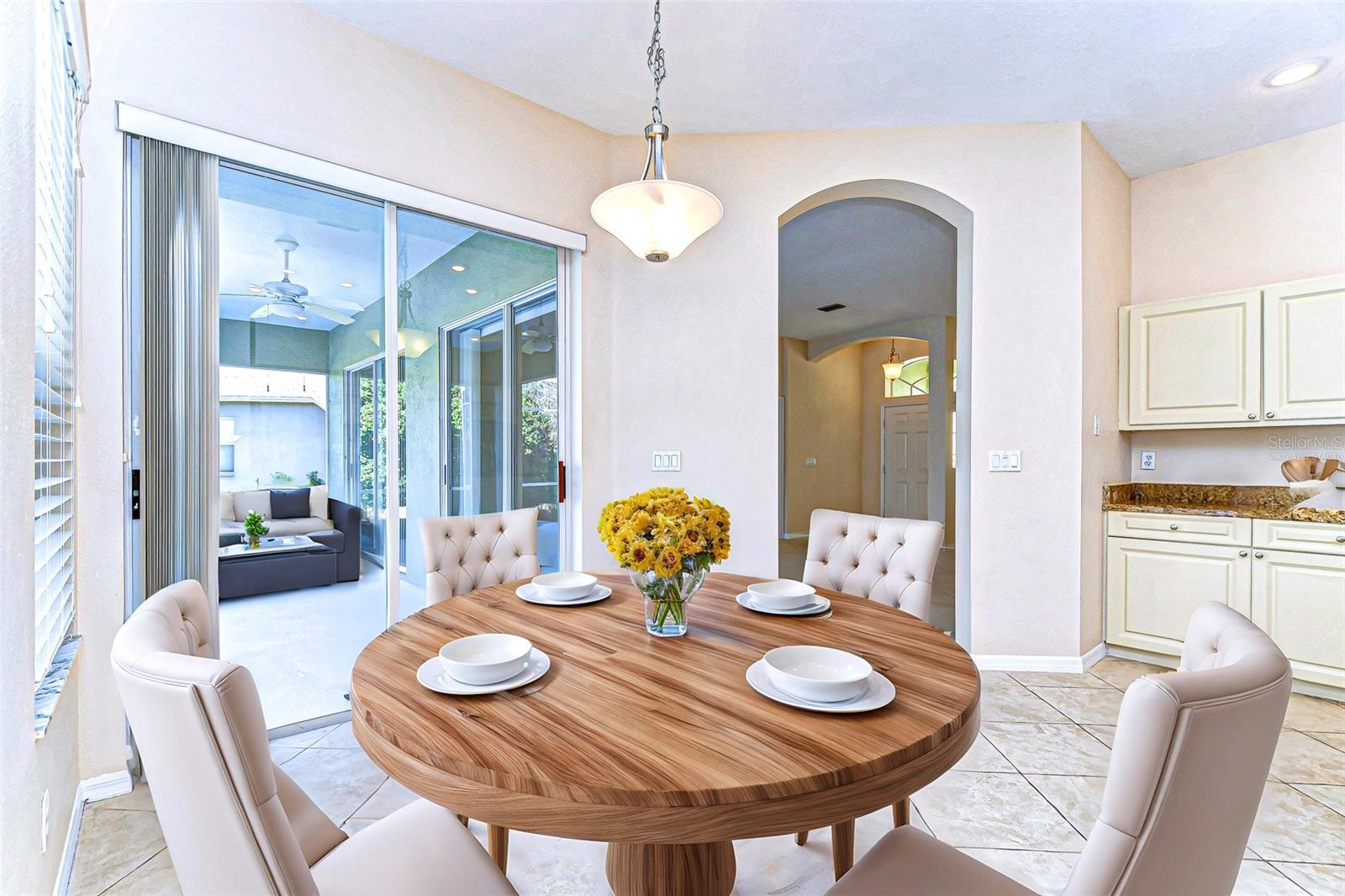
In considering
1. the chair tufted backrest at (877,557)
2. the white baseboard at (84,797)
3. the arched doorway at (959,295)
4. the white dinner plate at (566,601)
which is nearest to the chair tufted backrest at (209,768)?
the white dinner plate at (566,601)

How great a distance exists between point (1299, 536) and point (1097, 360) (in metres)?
1.19

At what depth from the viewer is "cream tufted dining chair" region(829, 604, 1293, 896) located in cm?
68

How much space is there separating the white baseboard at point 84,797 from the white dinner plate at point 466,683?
137 cm

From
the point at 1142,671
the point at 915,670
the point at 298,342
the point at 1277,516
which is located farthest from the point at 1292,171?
the point at 298,342

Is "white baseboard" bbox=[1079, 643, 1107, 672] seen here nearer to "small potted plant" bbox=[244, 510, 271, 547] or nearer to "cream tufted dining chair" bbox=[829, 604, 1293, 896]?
"cream tufted dining chair" bbox=[829, 604, 1293, 896]

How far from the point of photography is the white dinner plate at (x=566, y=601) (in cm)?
163

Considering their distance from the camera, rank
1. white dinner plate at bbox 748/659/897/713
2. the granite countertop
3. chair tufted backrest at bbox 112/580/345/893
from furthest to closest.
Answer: the granite countertop → white dinner plate at bbox 748/659/897/713 → chair tufted backrest at bbox 112/580/345/893

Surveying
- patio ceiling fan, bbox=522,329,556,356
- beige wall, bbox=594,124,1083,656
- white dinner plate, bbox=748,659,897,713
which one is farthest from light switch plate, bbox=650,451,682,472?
white dinner plate, bbox=748,659,897,713

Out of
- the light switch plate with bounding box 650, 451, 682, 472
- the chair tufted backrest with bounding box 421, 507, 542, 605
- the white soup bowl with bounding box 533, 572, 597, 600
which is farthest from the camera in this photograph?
the light switch plate with bounding box 650, 451, 682, 472

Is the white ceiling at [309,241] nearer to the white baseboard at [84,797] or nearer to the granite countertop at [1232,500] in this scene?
the white baseboard at [84,797]

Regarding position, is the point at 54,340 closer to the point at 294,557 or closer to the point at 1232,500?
the point at 294,557

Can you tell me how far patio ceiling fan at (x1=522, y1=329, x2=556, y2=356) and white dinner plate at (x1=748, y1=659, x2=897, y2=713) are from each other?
248 centimetres

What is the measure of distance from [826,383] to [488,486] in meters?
6.63

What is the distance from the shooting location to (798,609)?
154 cm
